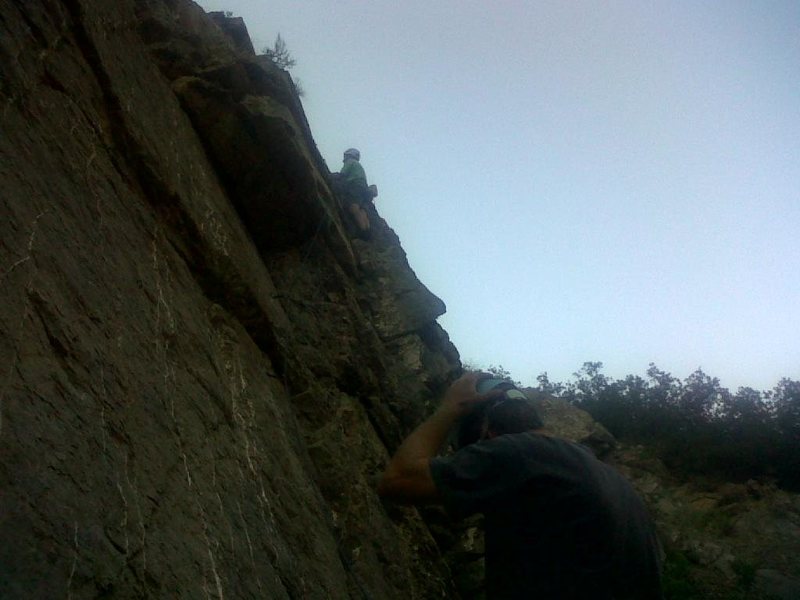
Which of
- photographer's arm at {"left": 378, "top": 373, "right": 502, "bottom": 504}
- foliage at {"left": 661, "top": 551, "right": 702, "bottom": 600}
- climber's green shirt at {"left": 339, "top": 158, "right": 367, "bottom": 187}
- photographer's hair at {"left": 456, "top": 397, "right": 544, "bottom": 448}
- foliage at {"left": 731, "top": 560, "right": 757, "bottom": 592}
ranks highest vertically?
climber's green shirt at {"left": 339, "top": 158, "right": 367, "bottom": 187}

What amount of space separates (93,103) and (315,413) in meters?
3.28

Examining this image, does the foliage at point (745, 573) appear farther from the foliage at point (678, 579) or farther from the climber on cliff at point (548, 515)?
the climber on cliff at point (548, 515)

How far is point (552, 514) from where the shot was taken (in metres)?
3.55

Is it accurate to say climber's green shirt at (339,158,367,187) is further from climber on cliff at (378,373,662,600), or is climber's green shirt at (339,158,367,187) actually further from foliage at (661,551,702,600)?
climber on cliff at (378,373,662,600)

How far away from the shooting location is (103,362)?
3.09 m

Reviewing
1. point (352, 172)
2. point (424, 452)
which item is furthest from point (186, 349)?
point (352, 172)

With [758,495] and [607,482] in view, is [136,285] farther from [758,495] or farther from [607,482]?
[758,495]

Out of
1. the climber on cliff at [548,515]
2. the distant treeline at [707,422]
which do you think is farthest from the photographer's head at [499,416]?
the distant treeline at [707,422]

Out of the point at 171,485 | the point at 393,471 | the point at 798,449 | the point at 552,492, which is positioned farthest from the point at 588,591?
the point at 798,449

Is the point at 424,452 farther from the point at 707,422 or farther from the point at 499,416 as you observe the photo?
the point at 707,422

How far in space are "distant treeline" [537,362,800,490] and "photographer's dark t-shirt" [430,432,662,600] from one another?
408 inches

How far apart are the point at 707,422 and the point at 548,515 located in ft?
41.4

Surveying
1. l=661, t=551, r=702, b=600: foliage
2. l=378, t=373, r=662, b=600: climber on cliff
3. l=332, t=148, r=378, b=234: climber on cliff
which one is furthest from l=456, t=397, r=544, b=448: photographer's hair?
l=332, t=148, r=378, b=234: climber on cliff

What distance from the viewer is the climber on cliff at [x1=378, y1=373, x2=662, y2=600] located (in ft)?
11.5
